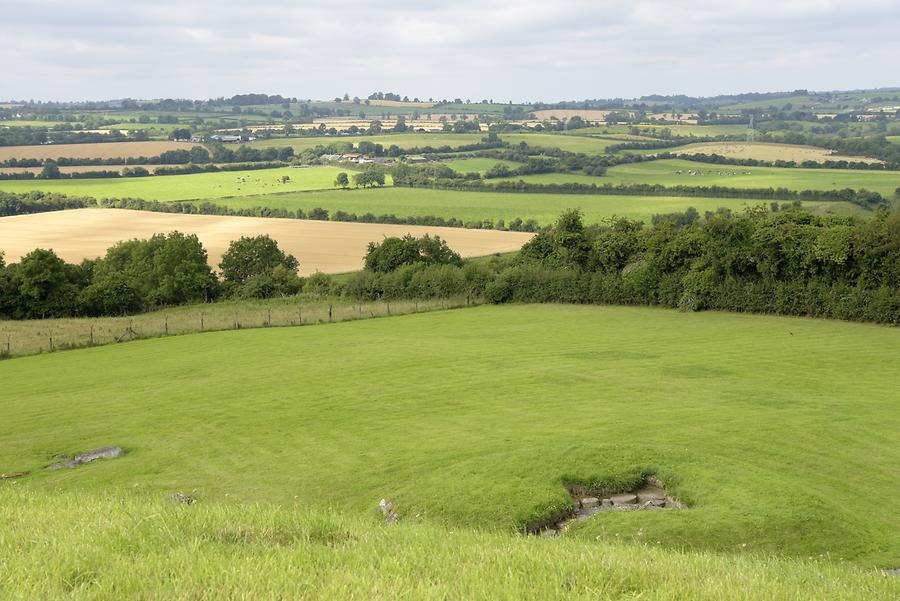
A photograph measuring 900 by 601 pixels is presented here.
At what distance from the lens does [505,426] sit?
101ft

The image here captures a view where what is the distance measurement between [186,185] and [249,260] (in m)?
78.1

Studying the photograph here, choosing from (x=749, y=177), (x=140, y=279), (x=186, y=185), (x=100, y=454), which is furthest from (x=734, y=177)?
(x=100, y=454)

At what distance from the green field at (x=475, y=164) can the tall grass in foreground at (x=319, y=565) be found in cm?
16848

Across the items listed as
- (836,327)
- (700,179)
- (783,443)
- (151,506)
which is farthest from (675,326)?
(700,179)

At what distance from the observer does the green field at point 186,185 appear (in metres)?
151

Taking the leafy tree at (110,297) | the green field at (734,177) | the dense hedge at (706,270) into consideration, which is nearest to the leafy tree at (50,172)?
the green field at (734,177)

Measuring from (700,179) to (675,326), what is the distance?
108 meters

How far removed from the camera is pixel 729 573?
10.6 m

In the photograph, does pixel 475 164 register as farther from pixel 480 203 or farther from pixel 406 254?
pixel 406 254

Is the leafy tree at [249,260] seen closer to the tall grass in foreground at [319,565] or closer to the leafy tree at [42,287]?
the leafy tree at [42,287]

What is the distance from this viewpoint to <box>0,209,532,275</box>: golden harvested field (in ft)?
340

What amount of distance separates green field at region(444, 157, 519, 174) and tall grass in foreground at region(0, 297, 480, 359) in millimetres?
105702

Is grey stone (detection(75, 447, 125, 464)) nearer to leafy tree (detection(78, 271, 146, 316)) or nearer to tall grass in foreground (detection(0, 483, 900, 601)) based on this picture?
tall grass in foreground (detection(0, 483, 900, 601))

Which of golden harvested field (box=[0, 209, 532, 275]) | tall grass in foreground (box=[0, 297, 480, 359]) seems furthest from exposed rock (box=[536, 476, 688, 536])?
golden harvested field (box=[0, 209, 532, 275])
